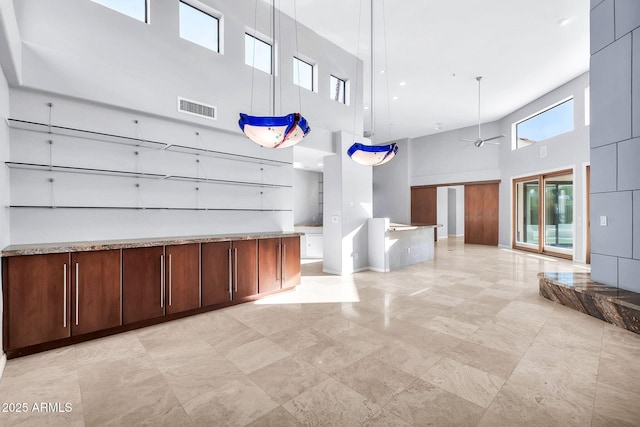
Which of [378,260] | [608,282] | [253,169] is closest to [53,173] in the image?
[253,169]

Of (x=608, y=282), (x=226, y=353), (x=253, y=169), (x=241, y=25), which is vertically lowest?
(x=226, y=353)

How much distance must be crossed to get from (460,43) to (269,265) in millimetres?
6050

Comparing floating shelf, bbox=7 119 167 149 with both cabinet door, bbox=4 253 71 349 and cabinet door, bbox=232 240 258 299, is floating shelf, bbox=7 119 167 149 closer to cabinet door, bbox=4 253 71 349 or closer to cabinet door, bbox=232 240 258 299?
cabinet door, bbox=4 253 71 349

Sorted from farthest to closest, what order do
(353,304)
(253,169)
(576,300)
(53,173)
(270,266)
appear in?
1. (253,169)
2. (270,266)
3. (353,304)
4. (576,300)
5. (53,173)

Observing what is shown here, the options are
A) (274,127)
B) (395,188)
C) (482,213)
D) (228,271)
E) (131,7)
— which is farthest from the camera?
(395,188)

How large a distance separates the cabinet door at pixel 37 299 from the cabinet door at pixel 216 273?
145 cm

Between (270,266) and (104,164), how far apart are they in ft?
8.79

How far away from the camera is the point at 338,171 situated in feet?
21.4

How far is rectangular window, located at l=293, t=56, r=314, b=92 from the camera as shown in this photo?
6078 mm

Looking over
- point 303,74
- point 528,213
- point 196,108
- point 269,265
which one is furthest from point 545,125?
point 196,108

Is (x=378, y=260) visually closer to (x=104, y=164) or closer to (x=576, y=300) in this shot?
(x=576, y=300)

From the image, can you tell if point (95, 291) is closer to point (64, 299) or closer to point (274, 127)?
point (64, 299)

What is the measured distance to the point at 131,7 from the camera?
157 inches

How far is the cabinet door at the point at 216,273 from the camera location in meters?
4.09
